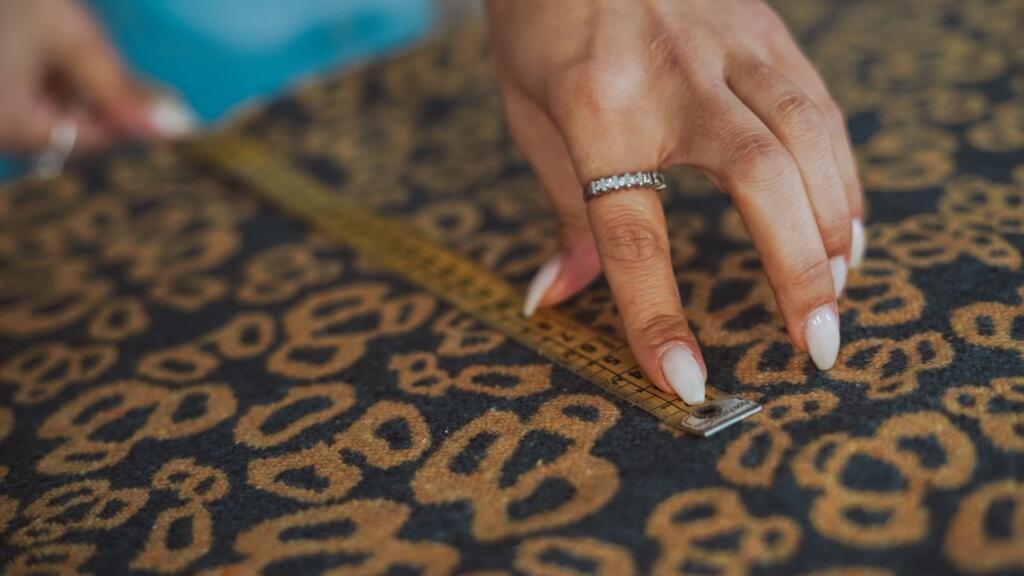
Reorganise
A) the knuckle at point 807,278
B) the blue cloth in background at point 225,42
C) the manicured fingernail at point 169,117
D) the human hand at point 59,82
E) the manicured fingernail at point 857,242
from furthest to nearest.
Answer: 1. the blue cloth in background at point 225,42
2. the manicured fingernail at point 169,117
3. the human hand at point 59,82
4. the manicured fingernail at point 857,242
5. the knuckle at point 807,278

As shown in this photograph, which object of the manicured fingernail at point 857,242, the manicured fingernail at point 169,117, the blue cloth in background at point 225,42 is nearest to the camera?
the manicured fingernail at point 857,242

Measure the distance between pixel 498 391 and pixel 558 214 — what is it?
23 centimetres

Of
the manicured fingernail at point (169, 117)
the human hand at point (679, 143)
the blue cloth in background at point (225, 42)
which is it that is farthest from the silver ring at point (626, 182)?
the blue cloth in background at point (225, 42)

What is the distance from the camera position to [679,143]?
2.83 ft

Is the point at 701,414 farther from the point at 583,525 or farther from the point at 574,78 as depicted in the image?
the point at 574,78

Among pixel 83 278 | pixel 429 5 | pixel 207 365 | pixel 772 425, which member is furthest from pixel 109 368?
pixel 429 5

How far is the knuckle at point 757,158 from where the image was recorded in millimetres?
788

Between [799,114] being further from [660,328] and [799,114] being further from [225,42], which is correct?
[225,42]

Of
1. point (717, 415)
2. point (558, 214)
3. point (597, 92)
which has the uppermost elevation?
point (597, 92)

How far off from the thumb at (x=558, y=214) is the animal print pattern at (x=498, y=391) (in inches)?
1.1

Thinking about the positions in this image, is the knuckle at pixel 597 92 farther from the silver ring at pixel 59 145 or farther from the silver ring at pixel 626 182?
the silver ring at pixel 59 145

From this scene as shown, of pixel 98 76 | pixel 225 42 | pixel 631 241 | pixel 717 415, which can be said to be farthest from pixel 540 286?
pixel 225 42

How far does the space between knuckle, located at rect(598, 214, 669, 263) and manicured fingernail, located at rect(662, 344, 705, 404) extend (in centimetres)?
9

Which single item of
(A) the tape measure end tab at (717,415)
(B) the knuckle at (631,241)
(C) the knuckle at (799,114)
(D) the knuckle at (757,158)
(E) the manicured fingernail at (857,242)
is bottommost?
(A) the tape measure end tab at (717,415)
